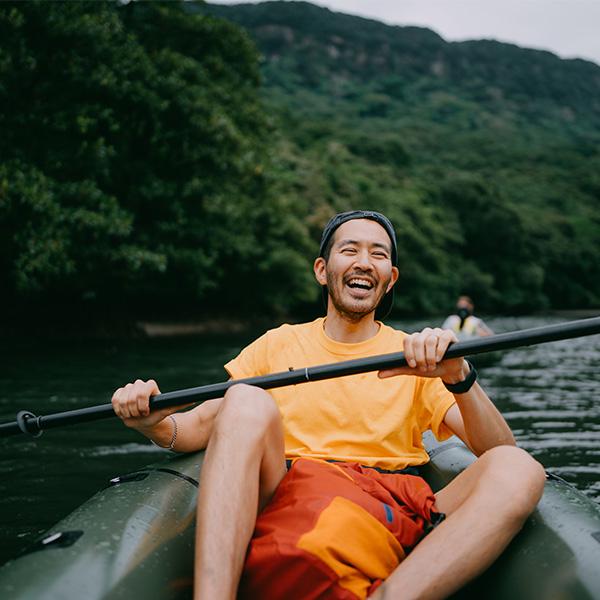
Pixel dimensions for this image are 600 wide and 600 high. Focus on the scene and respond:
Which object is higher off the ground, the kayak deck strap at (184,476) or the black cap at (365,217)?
the black cap at (365,217)

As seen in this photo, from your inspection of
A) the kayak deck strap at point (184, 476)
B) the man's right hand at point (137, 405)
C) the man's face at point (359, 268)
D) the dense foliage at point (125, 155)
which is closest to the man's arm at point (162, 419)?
the man's right hand at point (137, 405)

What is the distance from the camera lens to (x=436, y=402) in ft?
7.84

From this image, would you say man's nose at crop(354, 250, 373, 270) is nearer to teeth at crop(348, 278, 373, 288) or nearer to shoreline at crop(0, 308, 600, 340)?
teeth at crop(348, 278, 373, 288)

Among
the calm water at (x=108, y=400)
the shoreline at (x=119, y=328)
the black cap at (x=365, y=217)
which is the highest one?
the black cap at (x=365, y=217)

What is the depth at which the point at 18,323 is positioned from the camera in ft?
47.9

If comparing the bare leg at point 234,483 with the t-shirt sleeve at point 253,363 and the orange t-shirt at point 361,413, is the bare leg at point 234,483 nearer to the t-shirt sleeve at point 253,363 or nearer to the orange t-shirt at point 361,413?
the orange t-shirt at point 361,413

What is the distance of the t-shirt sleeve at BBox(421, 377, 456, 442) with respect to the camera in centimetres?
238

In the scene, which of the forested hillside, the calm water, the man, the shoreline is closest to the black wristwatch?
the man

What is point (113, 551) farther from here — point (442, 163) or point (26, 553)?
point (442, 163)

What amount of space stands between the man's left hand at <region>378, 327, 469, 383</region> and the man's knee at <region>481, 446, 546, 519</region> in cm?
32

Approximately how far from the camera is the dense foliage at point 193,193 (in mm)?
11375

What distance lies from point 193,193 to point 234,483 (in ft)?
43.5

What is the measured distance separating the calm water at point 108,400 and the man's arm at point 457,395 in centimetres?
212

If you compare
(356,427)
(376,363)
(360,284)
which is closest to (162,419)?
(356,427)
